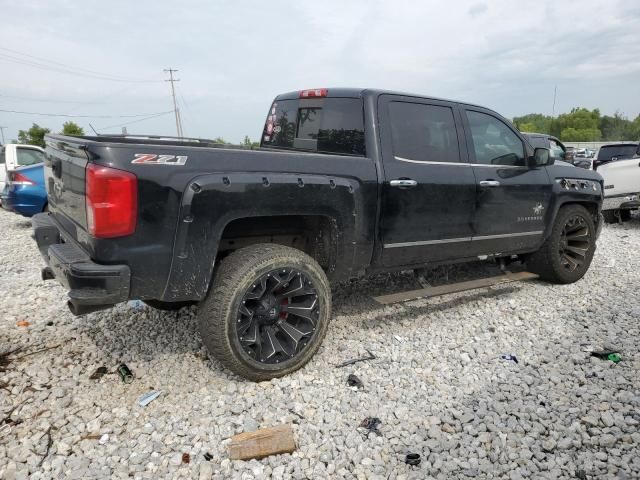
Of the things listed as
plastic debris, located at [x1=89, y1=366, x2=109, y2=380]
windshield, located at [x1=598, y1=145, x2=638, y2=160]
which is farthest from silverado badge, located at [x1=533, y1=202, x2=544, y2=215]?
windshield, located at [x1=598, y1=145, x2=638, y2=160]

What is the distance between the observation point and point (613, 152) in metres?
10.8

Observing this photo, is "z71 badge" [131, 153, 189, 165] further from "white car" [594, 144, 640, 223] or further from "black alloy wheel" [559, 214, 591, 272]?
"white car" [594, 144, 640, 223]

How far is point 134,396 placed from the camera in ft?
9.39

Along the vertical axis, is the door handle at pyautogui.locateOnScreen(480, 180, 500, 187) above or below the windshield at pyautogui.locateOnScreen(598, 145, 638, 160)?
below

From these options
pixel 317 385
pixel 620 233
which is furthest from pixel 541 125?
pixel 317 385

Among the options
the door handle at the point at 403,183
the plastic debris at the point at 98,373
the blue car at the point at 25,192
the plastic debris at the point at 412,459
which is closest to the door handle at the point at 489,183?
the door handle at the point at 403,183

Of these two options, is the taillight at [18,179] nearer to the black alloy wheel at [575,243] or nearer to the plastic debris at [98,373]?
the plastic debris at [98,373]

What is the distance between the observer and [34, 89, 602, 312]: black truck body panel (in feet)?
8.20

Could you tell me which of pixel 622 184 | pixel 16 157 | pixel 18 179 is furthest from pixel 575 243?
pixel 16 157

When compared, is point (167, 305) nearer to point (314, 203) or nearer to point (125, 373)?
point (125, 373)

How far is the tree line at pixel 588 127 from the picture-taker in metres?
83.6

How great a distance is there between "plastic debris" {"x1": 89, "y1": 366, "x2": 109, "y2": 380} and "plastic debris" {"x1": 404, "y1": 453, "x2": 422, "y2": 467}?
6.80 feet

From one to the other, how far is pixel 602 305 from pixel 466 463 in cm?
305

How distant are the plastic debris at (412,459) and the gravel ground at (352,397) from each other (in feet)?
0.10
